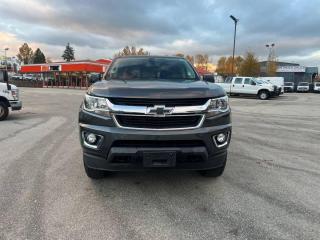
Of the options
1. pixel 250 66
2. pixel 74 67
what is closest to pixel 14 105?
pixel 74 67

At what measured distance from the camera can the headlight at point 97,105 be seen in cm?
382

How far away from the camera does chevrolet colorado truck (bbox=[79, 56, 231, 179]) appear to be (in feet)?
12.1

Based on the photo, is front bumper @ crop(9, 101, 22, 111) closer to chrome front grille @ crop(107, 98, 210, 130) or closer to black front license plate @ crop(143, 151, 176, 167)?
chrome front grille @ crop(107, 98, 210, 130)

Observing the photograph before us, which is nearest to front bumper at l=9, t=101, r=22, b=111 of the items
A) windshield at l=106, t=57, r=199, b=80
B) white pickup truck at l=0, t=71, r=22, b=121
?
white pickup truck at l=0, t=71, r=22, b=121

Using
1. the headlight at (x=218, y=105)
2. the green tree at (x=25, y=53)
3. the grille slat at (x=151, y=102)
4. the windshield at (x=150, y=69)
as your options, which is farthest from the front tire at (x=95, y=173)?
the green tree at (x=25, y=53)

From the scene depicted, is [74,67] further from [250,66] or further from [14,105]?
[14,105]

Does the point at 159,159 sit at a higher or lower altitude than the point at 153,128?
lower

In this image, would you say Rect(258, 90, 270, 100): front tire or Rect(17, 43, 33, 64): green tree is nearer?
Rect(258, 90, 270, 100): front tire

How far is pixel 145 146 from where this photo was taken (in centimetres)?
371

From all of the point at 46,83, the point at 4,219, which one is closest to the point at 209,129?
the point at 4,219

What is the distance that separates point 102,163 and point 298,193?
2602 millimetres

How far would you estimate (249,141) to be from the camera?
7.76 meters

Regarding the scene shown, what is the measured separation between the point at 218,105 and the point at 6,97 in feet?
32.0

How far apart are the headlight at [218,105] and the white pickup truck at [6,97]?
379 inches
